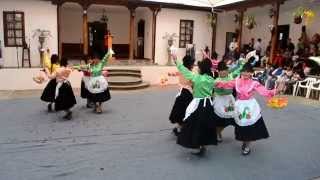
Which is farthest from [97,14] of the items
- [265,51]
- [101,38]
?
[265,51]

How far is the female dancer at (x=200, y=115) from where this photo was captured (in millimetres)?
4555

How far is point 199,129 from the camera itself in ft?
14.9

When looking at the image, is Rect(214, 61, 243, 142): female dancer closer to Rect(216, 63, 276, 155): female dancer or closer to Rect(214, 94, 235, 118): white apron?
Rect(214, 94, 235, 118): white apron

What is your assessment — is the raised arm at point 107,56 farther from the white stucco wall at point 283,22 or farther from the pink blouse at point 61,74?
the white stucco wall at point 283,22

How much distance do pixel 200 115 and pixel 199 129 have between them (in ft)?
0.64

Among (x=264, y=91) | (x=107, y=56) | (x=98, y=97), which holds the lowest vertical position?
(x=98, y=97)

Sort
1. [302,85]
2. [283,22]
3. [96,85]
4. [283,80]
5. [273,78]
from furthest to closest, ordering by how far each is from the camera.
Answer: [283,22] < [273,78] < [283,80] < [302,85] < [96,85]

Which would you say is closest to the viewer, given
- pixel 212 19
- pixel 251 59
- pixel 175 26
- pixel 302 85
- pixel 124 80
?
pixel 251 59

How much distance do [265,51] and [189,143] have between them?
13.0 metres

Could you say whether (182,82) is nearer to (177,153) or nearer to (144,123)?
(177,153)

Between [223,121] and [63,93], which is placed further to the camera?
[63,93]

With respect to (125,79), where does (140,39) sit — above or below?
above

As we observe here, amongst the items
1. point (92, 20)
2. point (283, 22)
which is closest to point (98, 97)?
point (283, 22)

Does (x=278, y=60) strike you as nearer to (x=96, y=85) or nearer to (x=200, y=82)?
(x=96, y=85)
